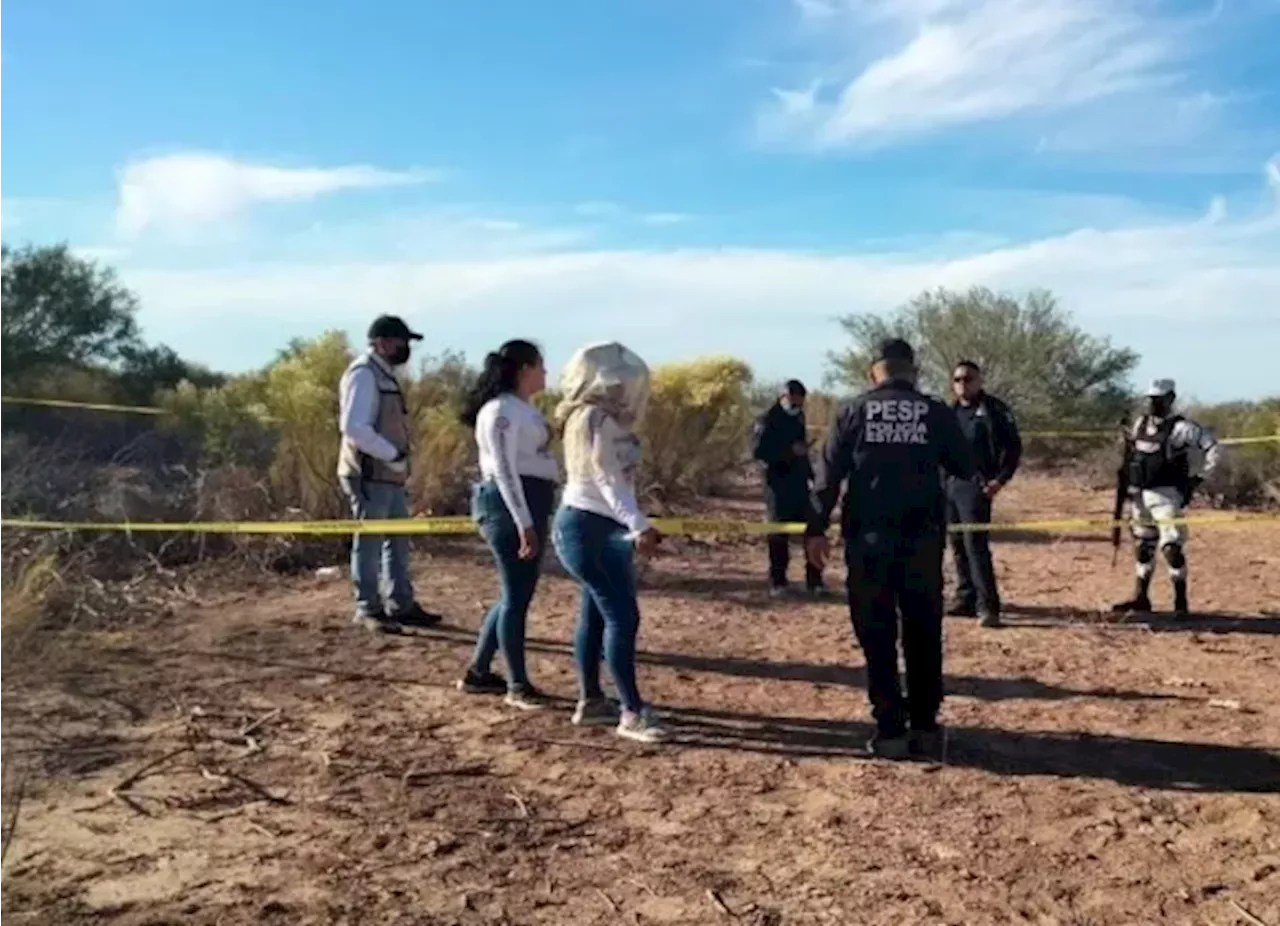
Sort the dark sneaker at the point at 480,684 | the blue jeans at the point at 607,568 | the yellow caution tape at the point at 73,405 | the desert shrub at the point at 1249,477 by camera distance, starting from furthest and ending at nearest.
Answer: the desert shrub at the point at 1249,477 < the yellow caution tape at the point at 73,405 < the dark sneaker at the point at 480,684 < the blue jeans at the point at 607,568

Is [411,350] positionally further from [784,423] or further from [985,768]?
[985,768]

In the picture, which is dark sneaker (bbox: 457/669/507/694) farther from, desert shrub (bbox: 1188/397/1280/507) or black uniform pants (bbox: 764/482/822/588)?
desert shrub (bbox: 1188/397/1280/507)

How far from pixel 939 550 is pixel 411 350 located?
390cm

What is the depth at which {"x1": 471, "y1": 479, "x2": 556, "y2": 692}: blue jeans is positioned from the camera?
6562 millimetres

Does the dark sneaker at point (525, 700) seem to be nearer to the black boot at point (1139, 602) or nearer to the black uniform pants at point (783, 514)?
the black uniform pants at point (783, 514)

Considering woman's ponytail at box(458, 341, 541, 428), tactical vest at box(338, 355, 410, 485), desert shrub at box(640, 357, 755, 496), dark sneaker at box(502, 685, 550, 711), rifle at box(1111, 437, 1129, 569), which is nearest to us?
woman's ponytail at box(458, 341, 541, 428)

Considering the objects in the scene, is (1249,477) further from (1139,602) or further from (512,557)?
(512,557)

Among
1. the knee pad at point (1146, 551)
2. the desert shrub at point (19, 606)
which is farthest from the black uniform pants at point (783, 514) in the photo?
the desert shrub at point (19, 606)

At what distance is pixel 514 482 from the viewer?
636 centimetres

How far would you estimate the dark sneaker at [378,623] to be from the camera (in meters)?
8.64

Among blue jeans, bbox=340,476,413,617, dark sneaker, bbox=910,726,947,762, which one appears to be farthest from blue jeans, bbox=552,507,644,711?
blue jeans, bbox=340,476,413,617

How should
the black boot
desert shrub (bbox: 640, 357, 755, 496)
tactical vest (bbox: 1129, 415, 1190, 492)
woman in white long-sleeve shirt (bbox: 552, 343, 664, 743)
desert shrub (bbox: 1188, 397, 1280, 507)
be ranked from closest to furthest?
woman in white long-sleeve shirt (bbox: 552, 343, 664, 743) < tactical vest (bbox: 1129, 415, 1190, 492) < the black boot < desert shrub (bbox: 640, 357, 755, 496) < desert shrub (bbox: 1188, 397, 1280, 507)

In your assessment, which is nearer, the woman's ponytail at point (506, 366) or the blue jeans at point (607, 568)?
the blue jeans at point (607, 568)

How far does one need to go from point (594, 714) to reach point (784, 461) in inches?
174
